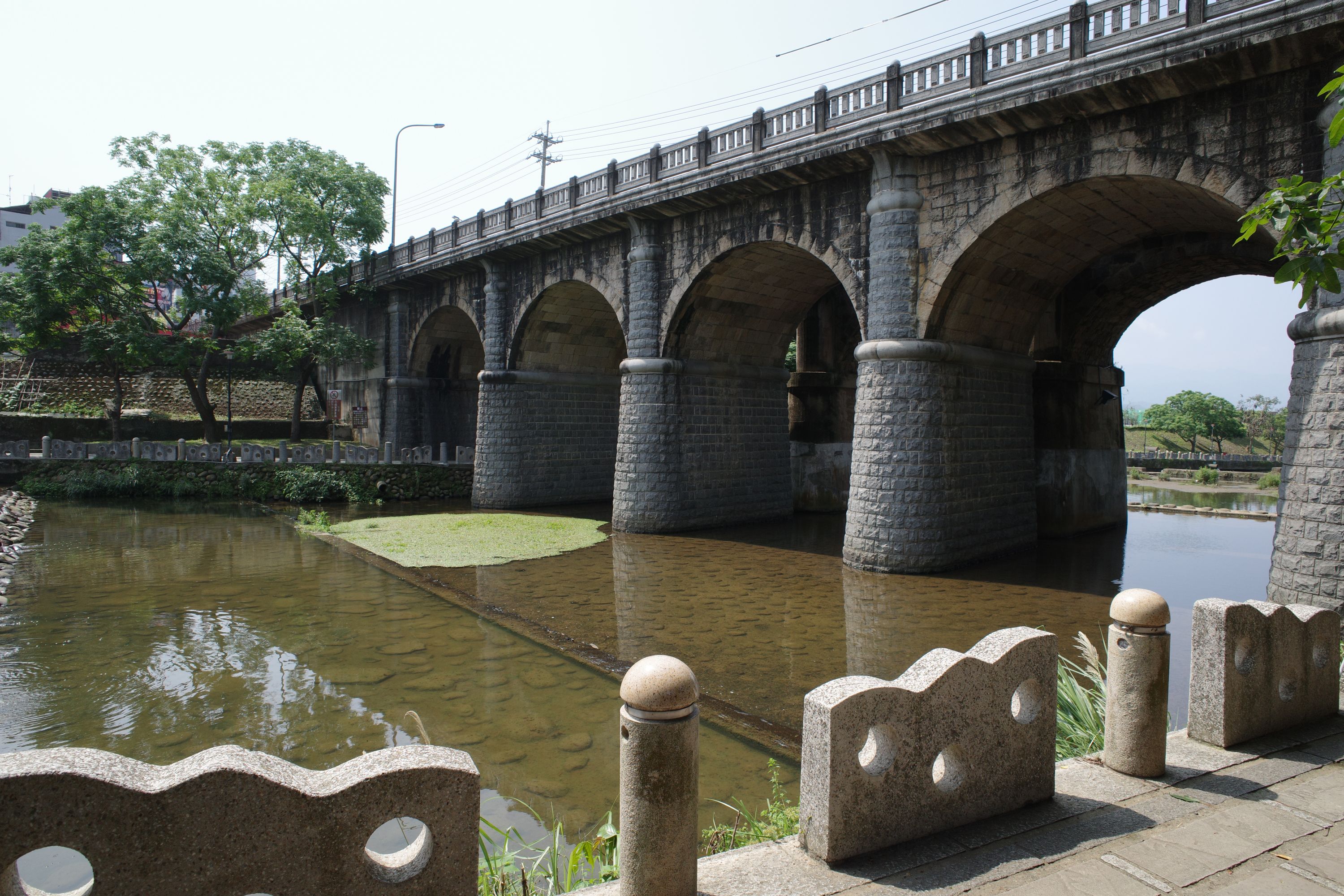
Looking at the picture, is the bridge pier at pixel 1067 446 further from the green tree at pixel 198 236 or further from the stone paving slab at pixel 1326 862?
the green tree at pixel 198 236

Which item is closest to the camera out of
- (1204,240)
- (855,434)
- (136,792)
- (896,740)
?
(136,792)

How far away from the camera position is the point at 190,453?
24797 millimetres

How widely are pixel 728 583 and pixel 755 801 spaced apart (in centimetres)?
756

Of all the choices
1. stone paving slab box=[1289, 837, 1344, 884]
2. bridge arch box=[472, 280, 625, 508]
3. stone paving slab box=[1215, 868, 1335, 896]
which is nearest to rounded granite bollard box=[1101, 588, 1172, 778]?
stone paving slab box=[1289, 837, 1344, 884]

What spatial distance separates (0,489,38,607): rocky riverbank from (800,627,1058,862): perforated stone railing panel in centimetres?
1228

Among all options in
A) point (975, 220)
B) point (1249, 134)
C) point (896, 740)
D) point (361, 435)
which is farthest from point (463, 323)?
point (896, 740)

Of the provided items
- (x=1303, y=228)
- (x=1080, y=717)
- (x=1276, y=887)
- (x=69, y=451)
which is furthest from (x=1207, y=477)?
(x=69, y=451)

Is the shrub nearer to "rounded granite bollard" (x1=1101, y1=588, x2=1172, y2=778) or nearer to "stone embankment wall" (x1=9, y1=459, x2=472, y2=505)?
"stone embankment wall" (x1=9, y1=459, x2=472, y2=505)

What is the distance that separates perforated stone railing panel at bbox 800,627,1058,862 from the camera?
10.4 ft

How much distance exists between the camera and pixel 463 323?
29.4 meters

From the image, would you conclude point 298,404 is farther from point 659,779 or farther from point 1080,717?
point 659,779

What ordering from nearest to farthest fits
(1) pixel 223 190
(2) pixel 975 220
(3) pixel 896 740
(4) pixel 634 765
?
(4) pixel 634 765, (3) pixel 896 740, (2) pixel 975 220, (1) pixel 223 190

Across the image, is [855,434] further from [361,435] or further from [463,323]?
[361,435]

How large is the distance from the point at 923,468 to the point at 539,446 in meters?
13.0
